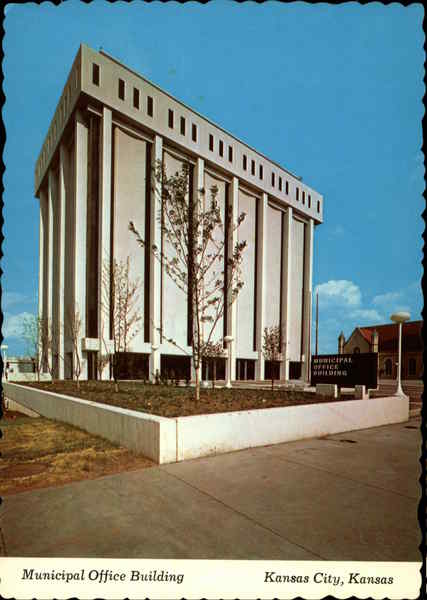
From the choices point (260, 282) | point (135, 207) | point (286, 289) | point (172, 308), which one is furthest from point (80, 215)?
point (286, 289)

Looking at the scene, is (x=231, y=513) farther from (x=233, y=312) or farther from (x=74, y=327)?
(x=233, y=312)

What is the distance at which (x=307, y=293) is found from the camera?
1850 inches

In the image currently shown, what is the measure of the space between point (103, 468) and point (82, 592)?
2357mm

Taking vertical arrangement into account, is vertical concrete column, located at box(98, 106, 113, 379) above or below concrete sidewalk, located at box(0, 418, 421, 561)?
above

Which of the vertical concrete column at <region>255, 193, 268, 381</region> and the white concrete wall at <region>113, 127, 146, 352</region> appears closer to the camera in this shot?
the white concrete wall at <region>113, 127, 146, 352</region>

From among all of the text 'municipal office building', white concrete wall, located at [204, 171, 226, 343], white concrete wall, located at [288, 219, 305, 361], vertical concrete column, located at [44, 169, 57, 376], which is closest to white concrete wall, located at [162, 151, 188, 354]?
the text 'municipal office building'

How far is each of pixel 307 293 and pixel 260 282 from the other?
10862 mm

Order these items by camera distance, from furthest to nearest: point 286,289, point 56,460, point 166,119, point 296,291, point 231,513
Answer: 1. point 296,291
2. point 286,289
3. point 166,119
4. point 56,460
5. point 231,513

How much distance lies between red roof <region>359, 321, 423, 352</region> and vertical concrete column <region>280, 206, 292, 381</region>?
59.7ft

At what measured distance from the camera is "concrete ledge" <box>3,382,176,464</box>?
5531 mm

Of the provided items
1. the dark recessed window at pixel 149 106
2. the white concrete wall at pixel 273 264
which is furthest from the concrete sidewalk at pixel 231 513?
the white concrete wall at pixel 273 264

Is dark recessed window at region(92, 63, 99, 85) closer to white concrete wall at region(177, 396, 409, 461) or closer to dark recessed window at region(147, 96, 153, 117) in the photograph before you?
dark recessed window at region(147, 96, 153, 117)

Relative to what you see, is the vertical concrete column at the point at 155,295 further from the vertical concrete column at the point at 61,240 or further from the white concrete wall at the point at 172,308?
the vertical concrete column at the point at 61,240

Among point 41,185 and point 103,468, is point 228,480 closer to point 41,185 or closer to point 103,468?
point 103,468
